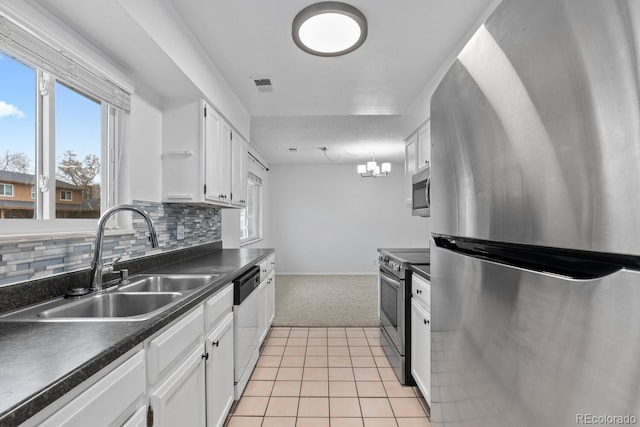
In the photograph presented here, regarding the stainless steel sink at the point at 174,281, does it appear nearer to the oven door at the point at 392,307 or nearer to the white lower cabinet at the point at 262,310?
the white lower cabinet at the point at 262,310

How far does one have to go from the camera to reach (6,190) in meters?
1.24

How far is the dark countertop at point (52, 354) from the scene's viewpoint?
60cm

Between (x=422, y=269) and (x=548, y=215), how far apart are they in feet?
5.39

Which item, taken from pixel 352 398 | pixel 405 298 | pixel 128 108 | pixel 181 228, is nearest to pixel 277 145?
pixel 181 228

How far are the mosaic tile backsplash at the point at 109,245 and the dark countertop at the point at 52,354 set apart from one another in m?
0.31

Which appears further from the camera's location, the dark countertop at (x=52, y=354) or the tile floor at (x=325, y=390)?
the tile floor at (x=325, y=390)

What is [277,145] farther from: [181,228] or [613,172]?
[613,172]

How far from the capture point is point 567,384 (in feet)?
1.49

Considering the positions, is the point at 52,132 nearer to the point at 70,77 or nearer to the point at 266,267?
the point at 70,77

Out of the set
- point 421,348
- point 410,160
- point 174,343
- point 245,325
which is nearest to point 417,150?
point 410,160

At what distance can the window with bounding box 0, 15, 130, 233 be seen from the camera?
4.14ft

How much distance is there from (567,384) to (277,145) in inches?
197

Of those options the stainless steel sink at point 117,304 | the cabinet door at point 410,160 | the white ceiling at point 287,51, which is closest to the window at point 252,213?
the white ceiling at point 287,51

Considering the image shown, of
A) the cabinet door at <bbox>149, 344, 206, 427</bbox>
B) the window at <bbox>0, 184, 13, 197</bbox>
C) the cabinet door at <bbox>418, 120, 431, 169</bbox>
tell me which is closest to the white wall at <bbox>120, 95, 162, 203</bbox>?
the window at <bbox>0, 184, 13, 197</bbox>
